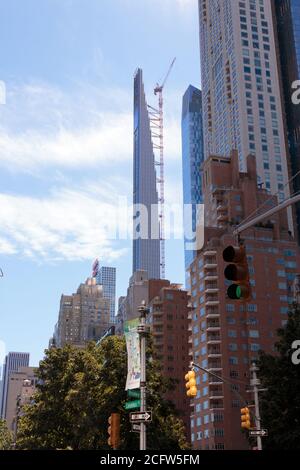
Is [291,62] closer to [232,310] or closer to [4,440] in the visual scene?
[232,310]

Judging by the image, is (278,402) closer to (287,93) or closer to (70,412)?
(70,412)

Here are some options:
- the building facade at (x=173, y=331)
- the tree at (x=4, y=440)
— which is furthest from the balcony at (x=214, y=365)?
the tree at (x=4, y=440)

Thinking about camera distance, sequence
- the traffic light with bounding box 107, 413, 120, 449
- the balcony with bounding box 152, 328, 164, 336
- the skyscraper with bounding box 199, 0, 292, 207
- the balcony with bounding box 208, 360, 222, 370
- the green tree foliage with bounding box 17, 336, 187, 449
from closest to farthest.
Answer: the traffic light with bounding box 107, 413, 120, 449 < the green tree foliage with bounding box 17, 336, 187, 449 < the balcony with bounding box 208, 360, 222, 370 < the balcony with bounding box 152, 328, 164, 336 < the skyscraper with bounding box 199, 0, 292, 207

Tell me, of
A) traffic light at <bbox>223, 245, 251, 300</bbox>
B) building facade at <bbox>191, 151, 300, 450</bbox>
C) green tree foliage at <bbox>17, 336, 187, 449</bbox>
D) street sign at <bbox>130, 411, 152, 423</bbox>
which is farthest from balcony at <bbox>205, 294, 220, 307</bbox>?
traffic light at <bbox>223, 245, 251, 300</bbox>

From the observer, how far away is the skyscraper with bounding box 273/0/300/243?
590 feet

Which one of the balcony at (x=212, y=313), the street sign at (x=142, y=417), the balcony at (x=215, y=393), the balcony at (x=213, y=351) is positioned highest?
the balcony at (x=212, y=313)

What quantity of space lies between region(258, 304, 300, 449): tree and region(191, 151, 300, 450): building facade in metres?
62.7

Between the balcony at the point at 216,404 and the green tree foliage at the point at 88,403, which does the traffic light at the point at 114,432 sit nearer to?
the green tree foliage at the point at 88,403

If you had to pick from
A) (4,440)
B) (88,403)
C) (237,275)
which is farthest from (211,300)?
(237,275)

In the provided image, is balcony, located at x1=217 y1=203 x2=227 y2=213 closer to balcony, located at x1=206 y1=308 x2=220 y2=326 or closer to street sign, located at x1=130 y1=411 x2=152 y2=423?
balcony, located at x1=206 y1=308 x2=220 y2=326

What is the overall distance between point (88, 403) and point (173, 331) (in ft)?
314

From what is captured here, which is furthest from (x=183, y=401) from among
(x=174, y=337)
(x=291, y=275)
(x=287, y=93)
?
(x=287, y=93)

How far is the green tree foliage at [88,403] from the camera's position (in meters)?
44.3

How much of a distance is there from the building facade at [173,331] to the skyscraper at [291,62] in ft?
167
